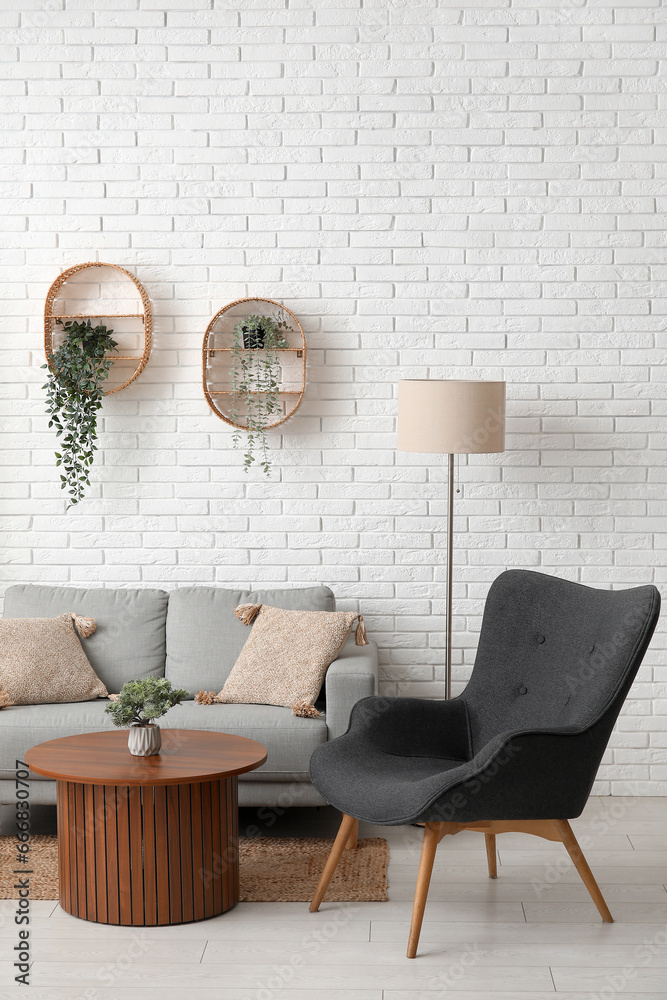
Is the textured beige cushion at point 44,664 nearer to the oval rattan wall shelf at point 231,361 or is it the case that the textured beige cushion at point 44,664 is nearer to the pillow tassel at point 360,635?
the pillow tassel at point 360,635

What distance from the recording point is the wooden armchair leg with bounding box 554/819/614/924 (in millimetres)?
2850

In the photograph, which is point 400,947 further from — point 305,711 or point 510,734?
point 305,711

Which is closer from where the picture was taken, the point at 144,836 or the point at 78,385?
the point at 144,836

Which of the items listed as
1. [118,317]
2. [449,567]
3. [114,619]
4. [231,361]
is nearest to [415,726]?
[449,567]

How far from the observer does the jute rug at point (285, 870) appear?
3109 mm

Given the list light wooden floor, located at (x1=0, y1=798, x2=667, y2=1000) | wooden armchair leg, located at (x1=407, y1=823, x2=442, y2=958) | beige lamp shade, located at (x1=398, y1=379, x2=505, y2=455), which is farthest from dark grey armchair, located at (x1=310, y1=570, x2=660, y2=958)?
beige lamp shade, located at (x1=398, y1=379, x2=505, y2=455)

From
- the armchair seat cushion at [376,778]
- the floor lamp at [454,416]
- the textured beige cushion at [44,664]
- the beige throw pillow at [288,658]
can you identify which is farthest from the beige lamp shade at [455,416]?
the textured beige cushion at [44,664]

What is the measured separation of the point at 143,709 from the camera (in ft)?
9.83

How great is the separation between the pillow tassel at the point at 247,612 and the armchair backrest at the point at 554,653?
92 centimetres

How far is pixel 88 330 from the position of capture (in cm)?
409

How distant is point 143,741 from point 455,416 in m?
1.55

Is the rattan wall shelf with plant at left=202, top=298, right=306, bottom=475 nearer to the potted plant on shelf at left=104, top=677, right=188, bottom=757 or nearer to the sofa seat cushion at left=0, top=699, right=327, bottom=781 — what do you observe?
the sofa seat cushion at left=0, top=699, right=327, bottom=781

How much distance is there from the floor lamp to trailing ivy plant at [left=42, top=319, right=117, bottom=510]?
50.3 inches

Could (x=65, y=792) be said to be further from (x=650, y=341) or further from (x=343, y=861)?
(x=650, y=341)
